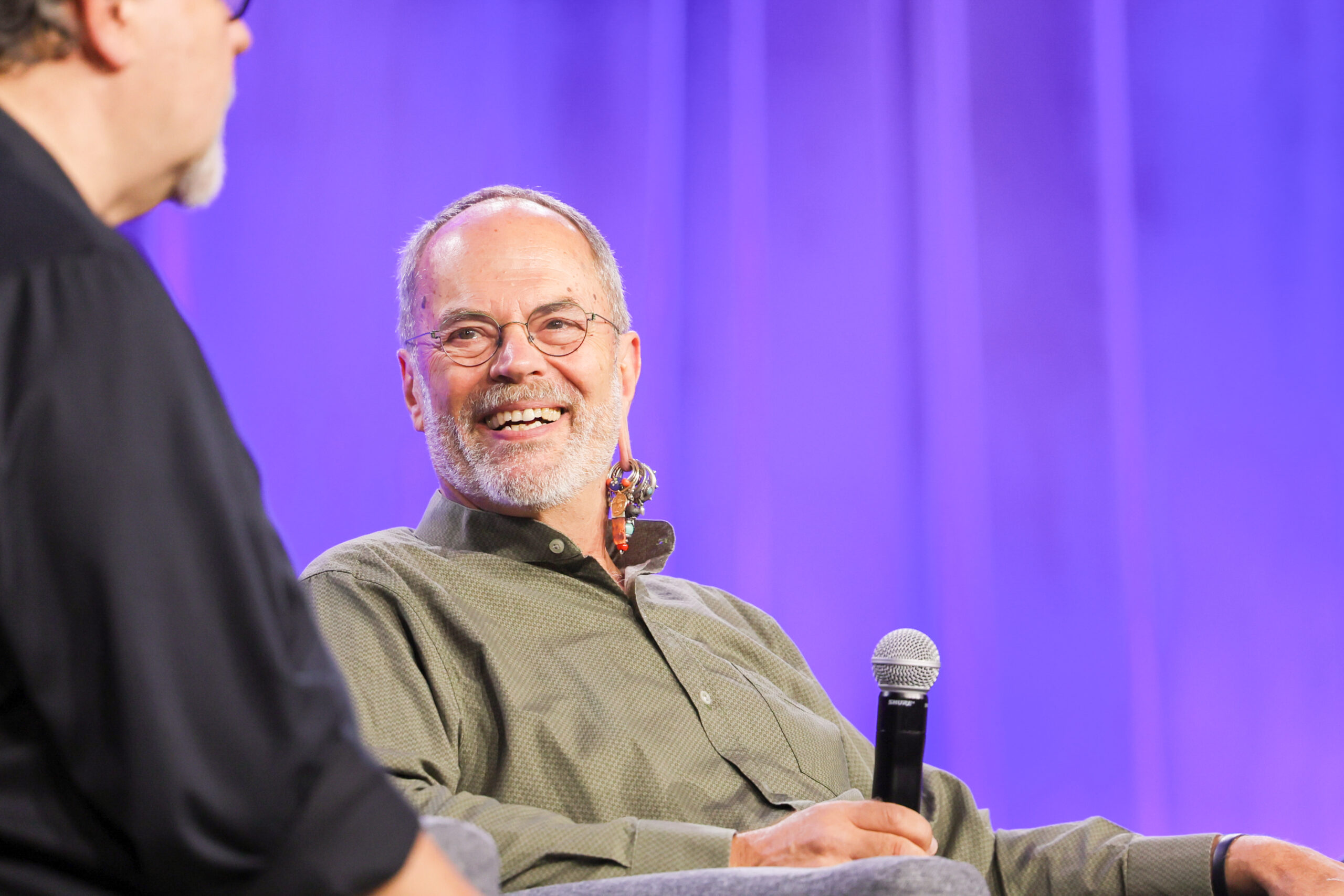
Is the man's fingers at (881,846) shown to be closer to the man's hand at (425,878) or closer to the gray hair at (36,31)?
the man's hand at (425,878)

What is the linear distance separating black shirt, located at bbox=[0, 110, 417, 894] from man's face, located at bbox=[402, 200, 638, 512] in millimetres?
1204

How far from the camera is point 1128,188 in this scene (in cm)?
264

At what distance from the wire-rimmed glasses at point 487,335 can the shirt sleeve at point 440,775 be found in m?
0.46

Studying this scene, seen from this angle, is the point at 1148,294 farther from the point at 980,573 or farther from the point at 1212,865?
the point at 1212,865

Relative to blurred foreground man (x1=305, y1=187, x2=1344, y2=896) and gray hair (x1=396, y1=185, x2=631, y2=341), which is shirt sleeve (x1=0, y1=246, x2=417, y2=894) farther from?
gray hair (x1=396, y1=185, x2=631, y2=341)

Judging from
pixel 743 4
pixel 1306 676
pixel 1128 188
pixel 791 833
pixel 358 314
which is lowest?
pixel 1306 676

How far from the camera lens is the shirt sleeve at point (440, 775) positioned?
1229mm

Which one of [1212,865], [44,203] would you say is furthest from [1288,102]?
[44,203]

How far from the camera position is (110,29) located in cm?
68

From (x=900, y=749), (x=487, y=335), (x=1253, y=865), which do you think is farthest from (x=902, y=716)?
(x=487, y=335)

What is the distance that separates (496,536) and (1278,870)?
110 centimetres

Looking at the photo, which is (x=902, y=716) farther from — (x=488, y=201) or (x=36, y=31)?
(x=488, y=201)

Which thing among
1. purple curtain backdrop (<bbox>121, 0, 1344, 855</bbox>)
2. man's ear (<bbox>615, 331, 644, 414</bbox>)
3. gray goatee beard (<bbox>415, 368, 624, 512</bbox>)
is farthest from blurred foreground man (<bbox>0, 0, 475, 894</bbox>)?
purple curtain backdrop (<bbox>121, 0, 1344, 855</bbox>)

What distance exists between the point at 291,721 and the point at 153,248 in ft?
6.56
